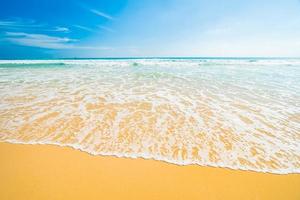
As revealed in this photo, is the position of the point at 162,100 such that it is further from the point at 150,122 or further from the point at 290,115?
the point at 290,115

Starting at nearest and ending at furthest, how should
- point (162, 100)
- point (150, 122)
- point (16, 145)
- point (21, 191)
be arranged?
point (21, 191) < point (16, 145) < point (150, 122) < point (162, 100)

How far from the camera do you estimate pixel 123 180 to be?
8.37 ft

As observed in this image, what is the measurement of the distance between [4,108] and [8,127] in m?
1.83

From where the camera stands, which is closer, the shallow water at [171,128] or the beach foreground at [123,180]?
the beach foreground at [123,180]

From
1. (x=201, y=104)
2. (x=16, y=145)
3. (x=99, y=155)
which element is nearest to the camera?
(x=99, y=155)

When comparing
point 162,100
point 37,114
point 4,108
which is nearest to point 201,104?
point 162,100

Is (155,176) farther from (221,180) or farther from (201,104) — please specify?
(201,104)

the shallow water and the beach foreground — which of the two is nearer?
the beach foreground

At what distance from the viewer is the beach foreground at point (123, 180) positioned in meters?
2.31

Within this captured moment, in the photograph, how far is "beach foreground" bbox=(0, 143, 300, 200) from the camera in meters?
2.31

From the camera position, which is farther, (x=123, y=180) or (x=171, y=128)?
(x=171, y=128)

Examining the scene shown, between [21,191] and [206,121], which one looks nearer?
[21,191]

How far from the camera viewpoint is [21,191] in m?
2.32

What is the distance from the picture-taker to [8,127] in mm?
4207
